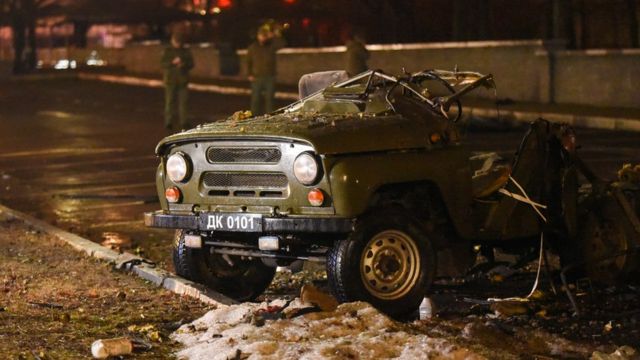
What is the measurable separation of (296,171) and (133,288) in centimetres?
207

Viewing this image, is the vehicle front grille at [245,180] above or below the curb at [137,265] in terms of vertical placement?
above

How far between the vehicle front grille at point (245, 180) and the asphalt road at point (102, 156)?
2563 mm

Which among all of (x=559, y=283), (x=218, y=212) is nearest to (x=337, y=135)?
(x=218, y=212)

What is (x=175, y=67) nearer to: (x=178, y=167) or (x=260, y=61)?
(x=260, y=61)

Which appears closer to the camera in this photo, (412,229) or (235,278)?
(412,229)

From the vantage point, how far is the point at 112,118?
26.6 metres

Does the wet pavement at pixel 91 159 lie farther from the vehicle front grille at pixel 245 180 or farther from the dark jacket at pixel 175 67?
the vehicle front grille at pixel 245 180

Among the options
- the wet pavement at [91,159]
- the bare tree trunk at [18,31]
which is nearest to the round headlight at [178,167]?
the wet pavement at [91,159]

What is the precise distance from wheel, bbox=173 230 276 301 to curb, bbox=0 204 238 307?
10cm

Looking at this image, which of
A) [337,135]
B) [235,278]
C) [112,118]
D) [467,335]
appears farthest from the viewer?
[112,118]

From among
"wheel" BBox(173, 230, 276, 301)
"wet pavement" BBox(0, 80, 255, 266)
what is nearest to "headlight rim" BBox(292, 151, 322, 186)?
"wheel" BBox(173, 230, 276, 301)

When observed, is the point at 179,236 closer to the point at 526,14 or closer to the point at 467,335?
the point at 467,335

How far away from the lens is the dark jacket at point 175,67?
2297 cm

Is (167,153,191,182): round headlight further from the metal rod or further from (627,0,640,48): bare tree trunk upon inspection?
(627,0,640,48): bare tree trunk
